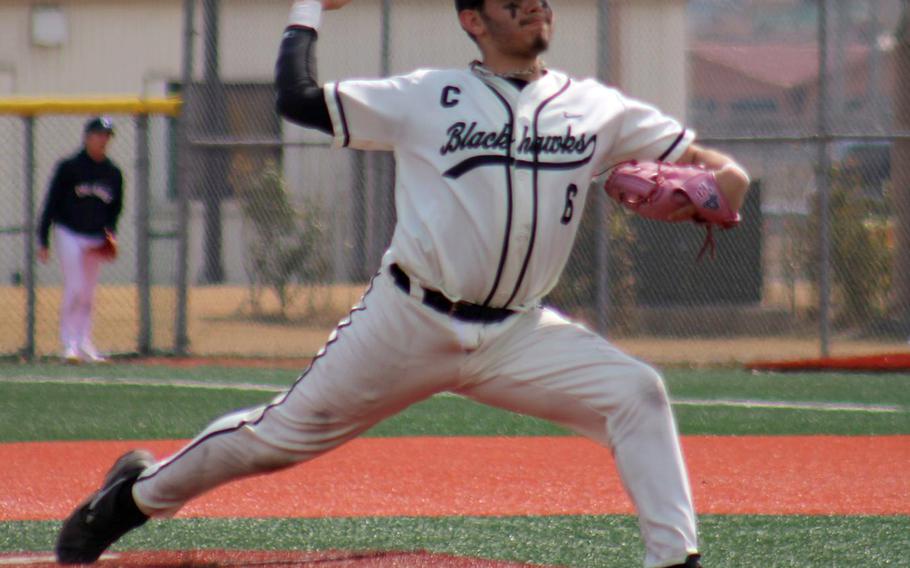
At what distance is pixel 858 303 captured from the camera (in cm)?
1192

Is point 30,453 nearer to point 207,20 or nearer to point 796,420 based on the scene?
point 796,420

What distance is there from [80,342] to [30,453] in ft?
14.6

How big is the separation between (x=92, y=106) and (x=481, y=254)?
28.9 ft

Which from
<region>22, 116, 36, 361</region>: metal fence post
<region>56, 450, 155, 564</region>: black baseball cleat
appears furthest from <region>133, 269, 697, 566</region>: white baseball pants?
<region>22, 116, 36, 361</region>: metal fence post

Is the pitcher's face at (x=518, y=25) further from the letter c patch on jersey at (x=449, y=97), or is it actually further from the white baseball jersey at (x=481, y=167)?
the letter c patch on jersey at (x=449, y=97)

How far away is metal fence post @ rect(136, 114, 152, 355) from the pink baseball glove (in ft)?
27.6

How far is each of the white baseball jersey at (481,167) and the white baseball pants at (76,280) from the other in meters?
7.40

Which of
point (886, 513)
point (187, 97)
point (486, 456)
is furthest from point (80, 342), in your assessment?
point (886, 513)

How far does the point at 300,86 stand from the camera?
383 centimetres

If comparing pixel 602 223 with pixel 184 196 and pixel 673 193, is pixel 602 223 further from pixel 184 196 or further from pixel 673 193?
pixel 673 193

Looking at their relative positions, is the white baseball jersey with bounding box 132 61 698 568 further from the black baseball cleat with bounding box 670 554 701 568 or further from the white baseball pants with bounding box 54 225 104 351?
the white baseball pants with bounding box 54 225 104 351

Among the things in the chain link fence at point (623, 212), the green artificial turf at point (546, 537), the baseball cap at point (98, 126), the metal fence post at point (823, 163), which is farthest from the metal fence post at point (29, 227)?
the green artificial turf at point (546, 537)

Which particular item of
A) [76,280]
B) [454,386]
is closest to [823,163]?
[76,280]

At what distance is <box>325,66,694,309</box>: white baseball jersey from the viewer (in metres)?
3.72
